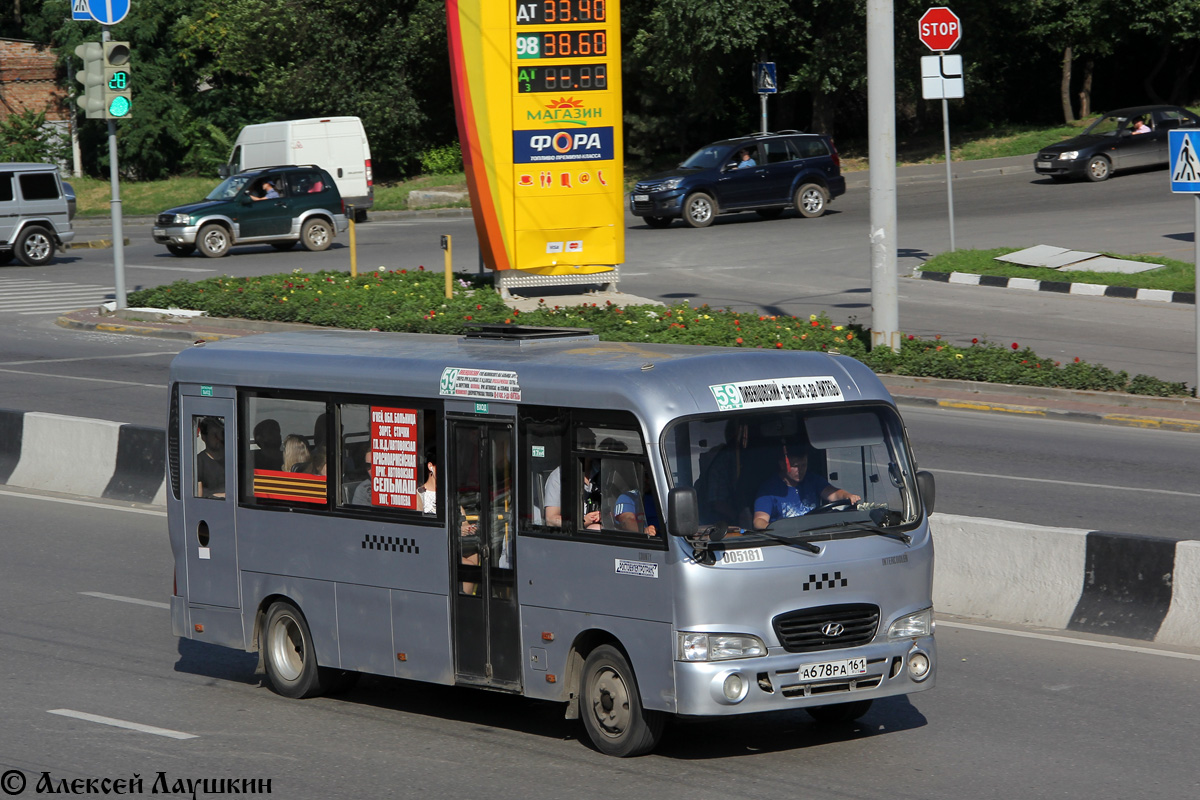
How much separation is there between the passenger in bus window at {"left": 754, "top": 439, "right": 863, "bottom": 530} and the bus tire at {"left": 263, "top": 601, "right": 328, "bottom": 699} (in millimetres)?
3013

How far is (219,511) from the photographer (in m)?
9.18

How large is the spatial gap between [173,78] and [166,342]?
38.3 metres

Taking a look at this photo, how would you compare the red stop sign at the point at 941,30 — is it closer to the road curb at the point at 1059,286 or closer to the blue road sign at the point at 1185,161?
the road curb at the point at 1059,286

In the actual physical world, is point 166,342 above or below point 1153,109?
below

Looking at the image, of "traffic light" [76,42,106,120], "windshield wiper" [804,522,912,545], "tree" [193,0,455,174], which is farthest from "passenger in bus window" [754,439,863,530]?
"tree" [193,0,455,174]

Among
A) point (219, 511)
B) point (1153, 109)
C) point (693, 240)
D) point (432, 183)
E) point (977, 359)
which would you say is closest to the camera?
point (219, 511)

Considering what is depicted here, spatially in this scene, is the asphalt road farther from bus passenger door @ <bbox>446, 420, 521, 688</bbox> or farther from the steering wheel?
the steering wheel

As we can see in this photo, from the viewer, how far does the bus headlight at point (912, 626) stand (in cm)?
739

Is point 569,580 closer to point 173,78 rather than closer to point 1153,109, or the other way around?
point 1153,109

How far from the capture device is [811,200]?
119ft

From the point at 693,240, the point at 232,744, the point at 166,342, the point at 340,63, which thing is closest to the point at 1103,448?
the point at 232,744

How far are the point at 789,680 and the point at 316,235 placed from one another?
97.5 ft

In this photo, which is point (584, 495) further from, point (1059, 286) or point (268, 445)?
point (1059, 286)

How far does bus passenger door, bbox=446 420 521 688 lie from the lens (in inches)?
307
